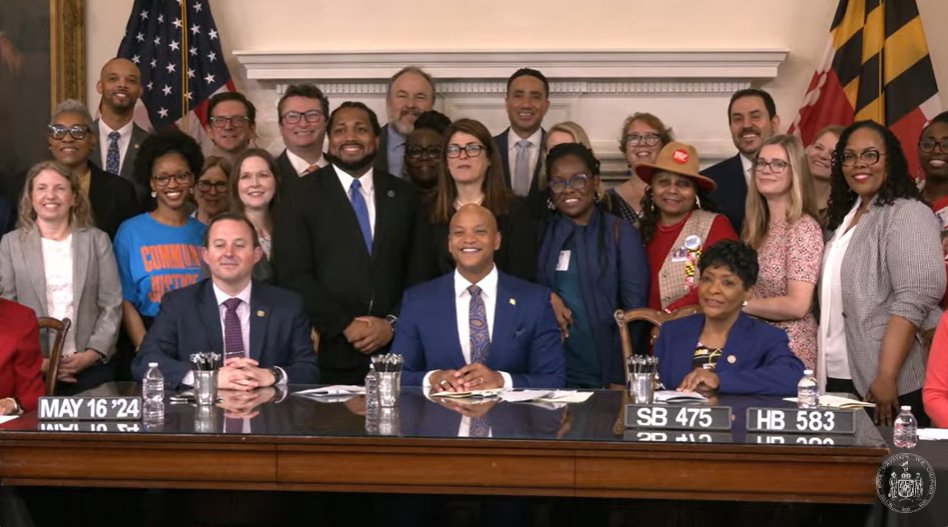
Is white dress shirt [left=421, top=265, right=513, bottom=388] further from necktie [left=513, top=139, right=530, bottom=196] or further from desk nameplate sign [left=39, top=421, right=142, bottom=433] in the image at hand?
necktie [left=513, top=139, right=530, bottom=196]

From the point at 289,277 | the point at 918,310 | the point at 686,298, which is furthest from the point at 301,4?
the point at 918,310

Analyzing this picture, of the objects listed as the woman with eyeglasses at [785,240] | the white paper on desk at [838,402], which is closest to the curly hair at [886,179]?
the woman with eyeglasses at [785,240]

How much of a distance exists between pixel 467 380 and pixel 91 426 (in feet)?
3.90

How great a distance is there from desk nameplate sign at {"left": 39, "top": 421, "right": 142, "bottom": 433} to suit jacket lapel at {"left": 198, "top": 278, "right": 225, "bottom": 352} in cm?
97

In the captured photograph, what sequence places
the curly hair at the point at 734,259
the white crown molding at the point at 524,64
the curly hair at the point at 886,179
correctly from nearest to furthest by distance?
the curly hair at the point at 734,259
the curly hair at the point at 886,179
the white crown molding at the point at 524,64

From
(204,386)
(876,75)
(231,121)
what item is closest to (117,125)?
(231,121)

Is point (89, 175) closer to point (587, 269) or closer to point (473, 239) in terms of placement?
point (473, 239)

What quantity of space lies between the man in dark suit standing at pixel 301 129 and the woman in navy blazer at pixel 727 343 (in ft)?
6.56

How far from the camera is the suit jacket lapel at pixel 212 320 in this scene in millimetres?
4746

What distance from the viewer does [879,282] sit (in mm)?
5016

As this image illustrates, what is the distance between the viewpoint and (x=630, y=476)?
3.53 m

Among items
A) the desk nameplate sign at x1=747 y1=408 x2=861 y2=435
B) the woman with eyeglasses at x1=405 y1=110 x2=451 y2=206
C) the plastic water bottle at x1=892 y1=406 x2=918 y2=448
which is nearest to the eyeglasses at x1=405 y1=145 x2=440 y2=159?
the woman with eyeglasses at x1=405 y1=110 x2=451 y2=206

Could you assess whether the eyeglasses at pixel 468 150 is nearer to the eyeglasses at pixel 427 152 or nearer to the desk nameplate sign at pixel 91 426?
the eyeglasses at pixel 427 152

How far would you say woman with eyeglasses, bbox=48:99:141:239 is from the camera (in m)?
5.80
